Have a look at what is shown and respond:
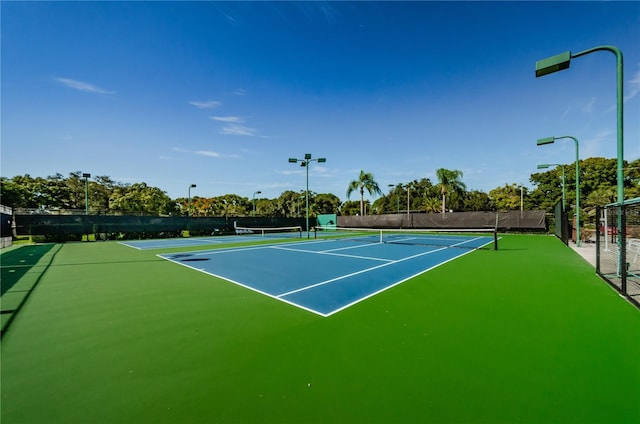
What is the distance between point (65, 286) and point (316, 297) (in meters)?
5.83

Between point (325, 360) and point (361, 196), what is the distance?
35.5m

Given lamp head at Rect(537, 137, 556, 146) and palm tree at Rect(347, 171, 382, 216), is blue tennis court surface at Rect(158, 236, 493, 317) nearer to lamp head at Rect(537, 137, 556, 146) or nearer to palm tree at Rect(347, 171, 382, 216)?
lamp head at Rect(537, 137, 556, 146)

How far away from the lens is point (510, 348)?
3.20m

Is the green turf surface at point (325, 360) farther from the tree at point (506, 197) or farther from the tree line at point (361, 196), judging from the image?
the tree at point (506, 197)

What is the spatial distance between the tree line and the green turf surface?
2808 cm

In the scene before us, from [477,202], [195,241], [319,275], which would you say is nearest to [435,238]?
[319,275]

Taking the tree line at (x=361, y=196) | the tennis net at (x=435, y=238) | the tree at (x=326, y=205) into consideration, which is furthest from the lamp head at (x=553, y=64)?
the tree at (x=326, y=205)

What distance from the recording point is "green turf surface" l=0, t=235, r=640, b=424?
224 centimetres

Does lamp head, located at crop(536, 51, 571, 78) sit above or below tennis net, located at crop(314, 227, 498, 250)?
above

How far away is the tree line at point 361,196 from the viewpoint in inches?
1415

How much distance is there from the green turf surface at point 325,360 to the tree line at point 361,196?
28078mm

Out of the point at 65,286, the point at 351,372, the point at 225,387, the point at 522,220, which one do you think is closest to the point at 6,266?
the point at 65,286

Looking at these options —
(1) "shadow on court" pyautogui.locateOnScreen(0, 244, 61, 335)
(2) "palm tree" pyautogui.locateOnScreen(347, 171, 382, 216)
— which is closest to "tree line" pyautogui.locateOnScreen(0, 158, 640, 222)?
(2) "palm tree" pyautogui.locateOnScreen(347, 171, 382, 216)

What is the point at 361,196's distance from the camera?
124 feet
